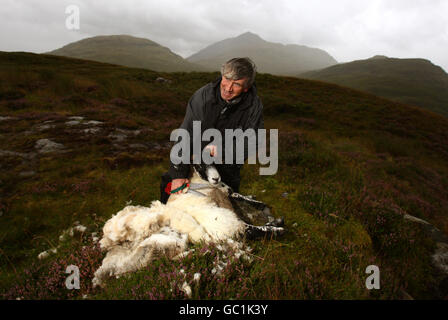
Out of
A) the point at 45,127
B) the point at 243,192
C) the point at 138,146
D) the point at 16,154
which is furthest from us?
the point at 45,127

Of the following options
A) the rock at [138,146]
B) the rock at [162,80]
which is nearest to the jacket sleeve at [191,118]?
the rock at [138,146]

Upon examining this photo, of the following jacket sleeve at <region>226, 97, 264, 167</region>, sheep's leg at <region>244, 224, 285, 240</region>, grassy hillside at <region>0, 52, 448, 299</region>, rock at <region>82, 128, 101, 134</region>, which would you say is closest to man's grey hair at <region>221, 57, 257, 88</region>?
jacket sleeve at <region>226, 97, 264, 167</region>

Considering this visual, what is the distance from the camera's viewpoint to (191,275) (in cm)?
223

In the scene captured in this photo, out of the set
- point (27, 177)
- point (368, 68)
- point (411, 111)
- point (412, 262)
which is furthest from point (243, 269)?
point (368, 68)

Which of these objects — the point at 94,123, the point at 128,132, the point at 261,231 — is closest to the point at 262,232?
the point at 261,231

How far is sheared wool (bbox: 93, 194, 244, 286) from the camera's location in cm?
265

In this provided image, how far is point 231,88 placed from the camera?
9.74 ft

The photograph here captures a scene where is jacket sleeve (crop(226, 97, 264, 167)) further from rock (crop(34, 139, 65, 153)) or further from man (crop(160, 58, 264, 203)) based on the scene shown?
rock (crop(34, 139, 65, 153))

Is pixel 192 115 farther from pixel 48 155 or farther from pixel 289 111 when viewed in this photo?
pixel 289 111

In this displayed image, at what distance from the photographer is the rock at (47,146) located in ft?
24.6

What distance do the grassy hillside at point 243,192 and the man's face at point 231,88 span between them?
2062mm

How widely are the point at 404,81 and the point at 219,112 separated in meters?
107

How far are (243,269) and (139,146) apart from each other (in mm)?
7487

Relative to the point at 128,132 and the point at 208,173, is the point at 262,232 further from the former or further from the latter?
the point at 128,132
